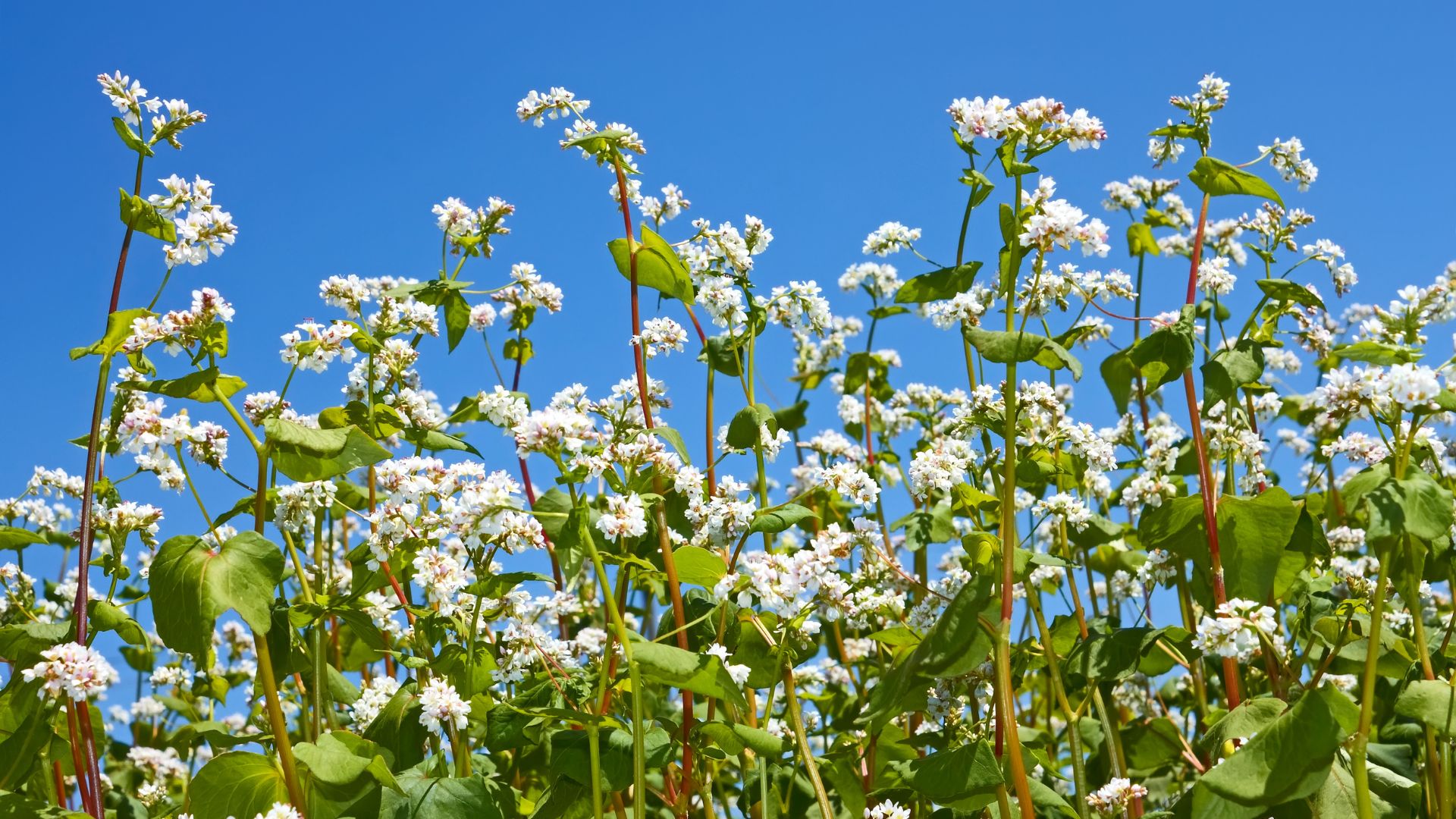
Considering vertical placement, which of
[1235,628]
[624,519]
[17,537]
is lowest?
[1235,628]

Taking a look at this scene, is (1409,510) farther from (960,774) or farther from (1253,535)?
(960,774)

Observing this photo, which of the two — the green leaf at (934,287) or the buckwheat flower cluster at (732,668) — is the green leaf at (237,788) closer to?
the buckwheat flower cluster at (732,668)

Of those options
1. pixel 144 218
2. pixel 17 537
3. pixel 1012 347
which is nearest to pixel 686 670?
pixel 1012 347

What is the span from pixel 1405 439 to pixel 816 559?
1769mm

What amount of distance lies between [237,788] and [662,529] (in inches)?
60.7

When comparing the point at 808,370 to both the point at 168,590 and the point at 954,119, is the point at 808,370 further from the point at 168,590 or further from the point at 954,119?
the point at 168,590

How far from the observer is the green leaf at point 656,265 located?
461 centimetres

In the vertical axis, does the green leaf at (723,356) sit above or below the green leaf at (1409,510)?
above

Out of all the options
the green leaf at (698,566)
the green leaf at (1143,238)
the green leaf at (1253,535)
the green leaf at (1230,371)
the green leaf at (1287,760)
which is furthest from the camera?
the green leaf at (1143,238)

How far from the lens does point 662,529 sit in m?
4.00

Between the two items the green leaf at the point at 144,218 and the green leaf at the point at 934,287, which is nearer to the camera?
the green leaf at the point at 144,218

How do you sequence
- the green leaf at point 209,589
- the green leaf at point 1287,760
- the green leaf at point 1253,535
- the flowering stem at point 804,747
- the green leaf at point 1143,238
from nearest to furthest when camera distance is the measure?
the green leaf at point 1287,760, the green leaf at point 209,589, the flowering stem at point 804,747, the green leaf at point 1253,535, the green leaf at point 1143,238

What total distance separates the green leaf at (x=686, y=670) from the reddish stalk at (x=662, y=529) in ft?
0.31

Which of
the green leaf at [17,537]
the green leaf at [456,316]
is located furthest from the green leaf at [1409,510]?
the green leaf at [17,537]
